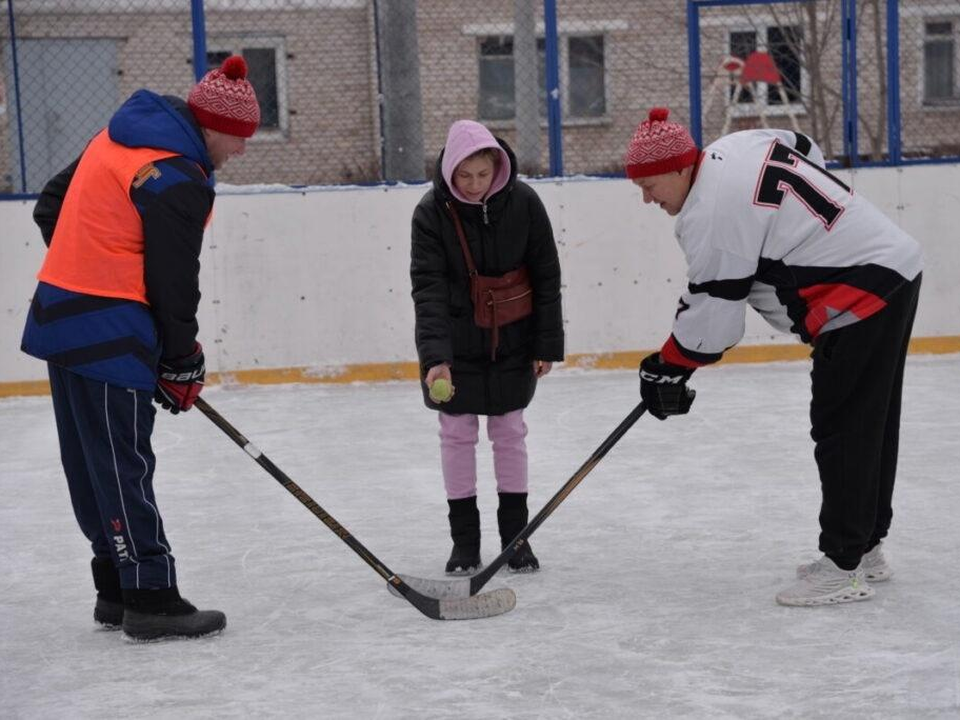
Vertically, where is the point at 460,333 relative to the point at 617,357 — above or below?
above

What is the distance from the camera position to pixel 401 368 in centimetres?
670

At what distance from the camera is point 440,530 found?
4105mm

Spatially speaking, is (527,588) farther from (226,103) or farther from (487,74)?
(487,74)

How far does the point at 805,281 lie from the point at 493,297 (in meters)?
0.79

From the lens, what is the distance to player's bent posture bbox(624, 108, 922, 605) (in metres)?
3.02

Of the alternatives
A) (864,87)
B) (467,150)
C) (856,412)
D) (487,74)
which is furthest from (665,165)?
(487,74)

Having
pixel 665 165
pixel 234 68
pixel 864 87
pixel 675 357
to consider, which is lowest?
pixel 675 357

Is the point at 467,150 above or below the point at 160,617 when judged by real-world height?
above

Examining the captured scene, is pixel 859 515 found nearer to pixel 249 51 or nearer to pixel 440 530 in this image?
pixel 440 530

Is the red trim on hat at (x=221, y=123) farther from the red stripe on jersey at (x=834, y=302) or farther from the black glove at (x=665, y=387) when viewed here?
the red stripe on jersey at (x=834, y=302)

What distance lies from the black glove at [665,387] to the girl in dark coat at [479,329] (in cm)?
41

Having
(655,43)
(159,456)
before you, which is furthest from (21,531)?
(655,43)

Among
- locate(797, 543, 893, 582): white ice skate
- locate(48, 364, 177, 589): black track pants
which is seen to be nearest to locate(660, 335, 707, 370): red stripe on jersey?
locate(797, 543, 893, 582): white ice skate

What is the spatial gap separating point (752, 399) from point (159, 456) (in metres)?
2.34
